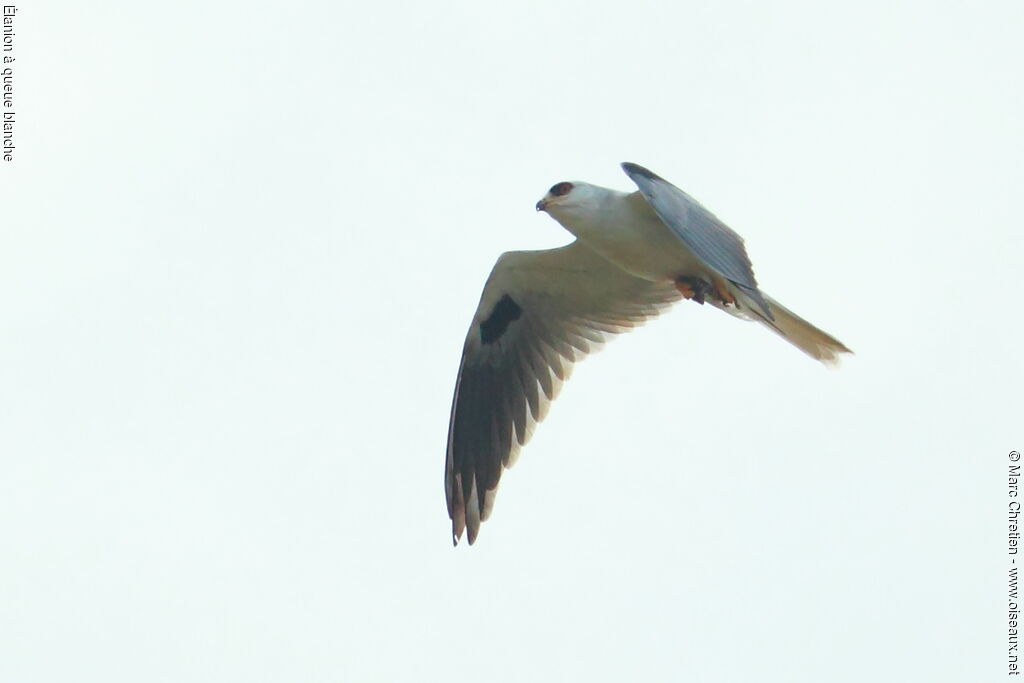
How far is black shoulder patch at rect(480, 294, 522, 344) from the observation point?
10203 millimetres

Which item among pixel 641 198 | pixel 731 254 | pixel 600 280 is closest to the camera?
pixel 731 254

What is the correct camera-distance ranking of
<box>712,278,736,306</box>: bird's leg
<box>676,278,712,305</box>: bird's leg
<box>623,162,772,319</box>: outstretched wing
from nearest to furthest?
<box>623,162,772,319</box>: outstretched wing → <box>712,278,736,306</box>: bird's leg → <box>676,278,712,305</box>: bird's leg

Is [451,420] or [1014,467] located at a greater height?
[451,420]

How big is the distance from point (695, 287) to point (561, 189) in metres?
0.96

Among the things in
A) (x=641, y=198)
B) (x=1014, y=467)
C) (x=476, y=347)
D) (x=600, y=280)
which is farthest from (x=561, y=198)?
(x=1014, y=467)

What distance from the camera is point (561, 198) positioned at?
29.4ft

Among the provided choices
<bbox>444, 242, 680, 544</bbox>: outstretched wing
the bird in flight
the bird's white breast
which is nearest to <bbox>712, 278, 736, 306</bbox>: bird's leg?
the bird in flight

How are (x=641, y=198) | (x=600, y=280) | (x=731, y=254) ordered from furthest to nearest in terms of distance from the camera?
(x=600, y=280) < (x=641, y=198) < (x=731, y=254)

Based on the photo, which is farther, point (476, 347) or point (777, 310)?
point (476, 347)

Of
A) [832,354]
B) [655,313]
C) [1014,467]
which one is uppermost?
[655,313]

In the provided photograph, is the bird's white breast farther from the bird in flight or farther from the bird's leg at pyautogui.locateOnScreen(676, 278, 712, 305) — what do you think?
the bird's leg at pyautogui.locateOnScreen(676, 278, 712, 305)

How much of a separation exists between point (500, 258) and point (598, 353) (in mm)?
878

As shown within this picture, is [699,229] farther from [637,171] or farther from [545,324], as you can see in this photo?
[545,324]

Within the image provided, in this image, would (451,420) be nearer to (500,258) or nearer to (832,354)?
(500,258)
